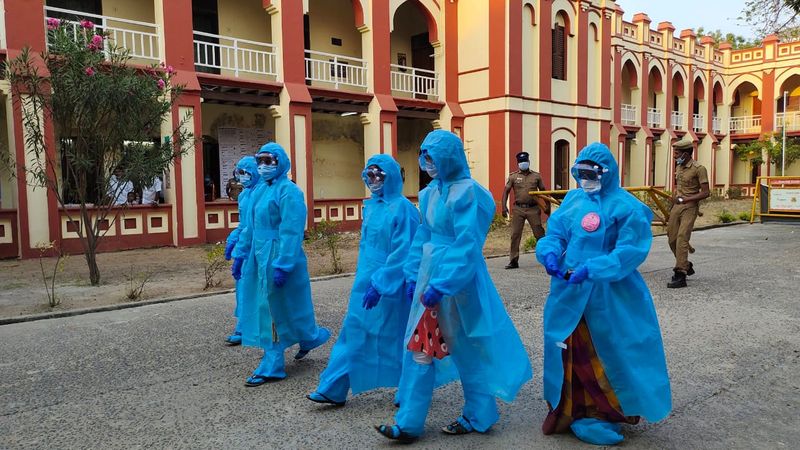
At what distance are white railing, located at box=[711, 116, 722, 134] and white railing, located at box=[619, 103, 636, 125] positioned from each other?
848 cm

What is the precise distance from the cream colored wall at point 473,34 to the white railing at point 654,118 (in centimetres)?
1232

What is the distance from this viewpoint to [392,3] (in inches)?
647

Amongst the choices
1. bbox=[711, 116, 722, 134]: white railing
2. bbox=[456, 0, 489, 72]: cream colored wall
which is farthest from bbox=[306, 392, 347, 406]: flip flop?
bbox=[711, 116, 722, 134]: white railing

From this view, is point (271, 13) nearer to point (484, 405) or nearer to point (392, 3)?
point (392, 3)

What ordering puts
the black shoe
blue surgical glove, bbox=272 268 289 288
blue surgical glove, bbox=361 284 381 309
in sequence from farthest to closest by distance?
the black shoe → blue surgical glove, bbox=272 268 289 288 → blue surgical glove, bbox=361 284 381 309

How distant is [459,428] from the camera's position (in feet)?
10.5

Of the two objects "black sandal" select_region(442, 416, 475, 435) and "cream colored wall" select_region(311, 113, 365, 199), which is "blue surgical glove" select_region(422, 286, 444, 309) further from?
"cream colored wall" select_region(311, 113, 365, 199)

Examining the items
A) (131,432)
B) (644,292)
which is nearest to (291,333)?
(131,432)

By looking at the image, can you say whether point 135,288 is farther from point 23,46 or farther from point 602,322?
point 602,322

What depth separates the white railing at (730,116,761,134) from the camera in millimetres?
32500

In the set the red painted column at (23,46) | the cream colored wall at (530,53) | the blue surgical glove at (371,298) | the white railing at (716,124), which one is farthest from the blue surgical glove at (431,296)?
the white railing at (716,124)

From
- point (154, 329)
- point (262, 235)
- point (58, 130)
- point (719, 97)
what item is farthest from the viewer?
point (719, 97)

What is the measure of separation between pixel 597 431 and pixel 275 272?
2.23m

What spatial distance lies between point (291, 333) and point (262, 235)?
0.74 meters
